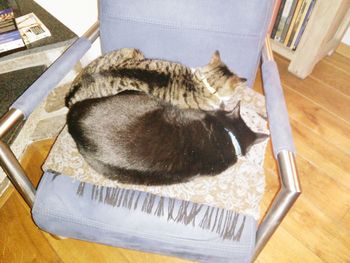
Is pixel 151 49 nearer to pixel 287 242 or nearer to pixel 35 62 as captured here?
pixel 35 62

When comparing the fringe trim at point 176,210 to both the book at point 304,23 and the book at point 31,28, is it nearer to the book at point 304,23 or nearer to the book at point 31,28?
the book at point 31,28

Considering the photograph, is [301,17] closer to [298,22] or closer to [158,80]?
[298,22]

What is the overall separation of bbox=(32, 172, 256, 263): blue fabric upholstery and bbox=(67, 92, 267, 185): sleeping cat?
10 cm

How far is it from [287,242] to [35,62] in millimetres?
1362

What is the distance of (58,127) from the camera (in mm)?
1536

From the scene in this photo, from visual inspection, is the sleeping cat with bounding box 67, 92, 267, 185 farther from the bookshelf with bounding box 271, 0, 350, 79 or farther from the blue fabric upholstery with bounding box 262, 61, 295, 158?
the bookshelf with bounding box 271, 0, 350, 79

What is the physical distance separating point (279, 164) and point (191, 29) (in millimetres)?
605

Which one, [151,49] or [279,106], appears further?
[151,49]

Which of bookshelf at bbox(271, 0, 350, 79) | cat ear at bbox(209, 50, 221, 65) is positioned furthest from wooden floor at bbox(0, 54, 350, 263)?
cat ear at bbox(209, 50, 221, 65)

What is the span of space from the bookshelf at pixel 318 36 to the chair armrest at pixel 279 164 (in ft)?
3.00

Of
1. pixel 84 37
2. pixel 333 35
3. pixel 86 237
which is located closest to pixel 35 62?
pixel 84 37

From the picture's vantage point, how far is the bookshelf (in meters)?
1.58

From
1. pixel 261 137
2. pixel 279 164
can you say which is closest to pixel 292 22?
pixel 261 137

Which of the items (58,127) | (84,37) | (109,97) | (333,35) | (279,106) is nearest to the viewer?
(279,106)
